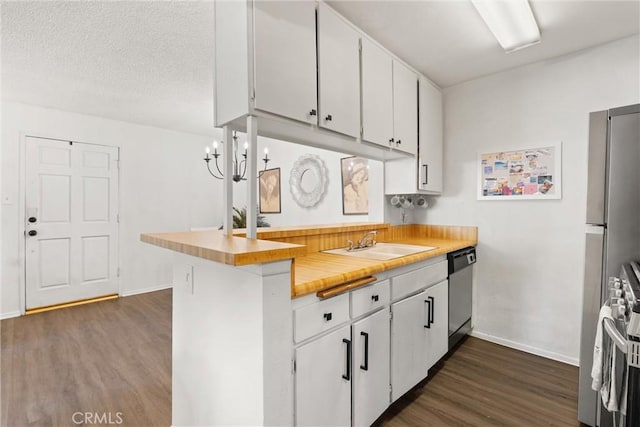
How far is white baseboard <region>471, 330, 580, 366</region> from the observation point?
2324 millimetres

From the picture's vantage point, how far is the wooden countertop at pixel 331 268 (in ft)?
3.93

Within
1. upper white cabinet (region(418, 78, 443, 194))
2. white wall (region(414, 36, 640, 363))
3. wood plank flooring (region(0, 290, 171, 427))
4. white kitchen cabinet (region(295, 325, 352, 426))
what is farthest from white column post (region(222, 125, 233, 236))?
white wall (region(414, 36, 640, 363))

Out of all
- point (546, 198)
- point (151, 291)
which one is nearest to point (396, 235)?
point (546, 198)

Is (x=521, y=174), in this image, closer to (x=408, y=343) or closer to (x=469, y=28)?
(x=469, y=28)

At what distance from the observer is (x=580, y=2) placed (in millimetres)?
1752

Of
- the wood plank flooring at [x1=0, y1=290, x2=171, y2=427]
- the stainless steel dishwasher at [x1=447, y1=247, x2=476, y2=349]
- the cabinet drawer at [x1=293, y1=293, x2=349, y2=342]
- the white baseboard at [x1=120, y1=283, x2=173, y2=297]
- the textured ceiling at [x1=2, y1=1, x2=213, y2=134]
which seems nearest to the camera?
the cabinet drawer at [x1=293, y1=293, x2=349, y2=342]

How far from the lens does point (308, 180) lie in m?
4.14

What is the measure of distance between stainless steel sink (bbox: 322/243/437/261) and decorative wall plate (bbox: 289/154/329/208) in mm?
1607

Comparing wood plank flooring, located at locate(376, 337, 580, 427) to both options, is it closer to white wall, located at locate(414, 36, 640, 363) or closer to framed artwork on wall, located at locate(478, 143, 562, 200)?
white wall, located at locate(414, 36, 640, 363)

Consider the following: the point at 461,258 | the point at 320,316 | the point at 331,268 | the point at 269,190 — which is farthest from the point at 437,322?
the point at 269,190

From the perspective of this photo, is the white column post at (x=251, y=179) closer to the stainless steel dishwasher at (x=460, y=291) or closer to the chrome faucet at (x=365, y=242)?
the chrome faucet at (x=365, y=242)

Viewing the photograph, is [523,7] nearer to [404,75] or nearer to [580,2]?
[580,2]

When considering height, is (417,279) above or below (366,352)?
above

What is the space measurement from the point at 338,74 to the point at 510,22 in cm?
113
